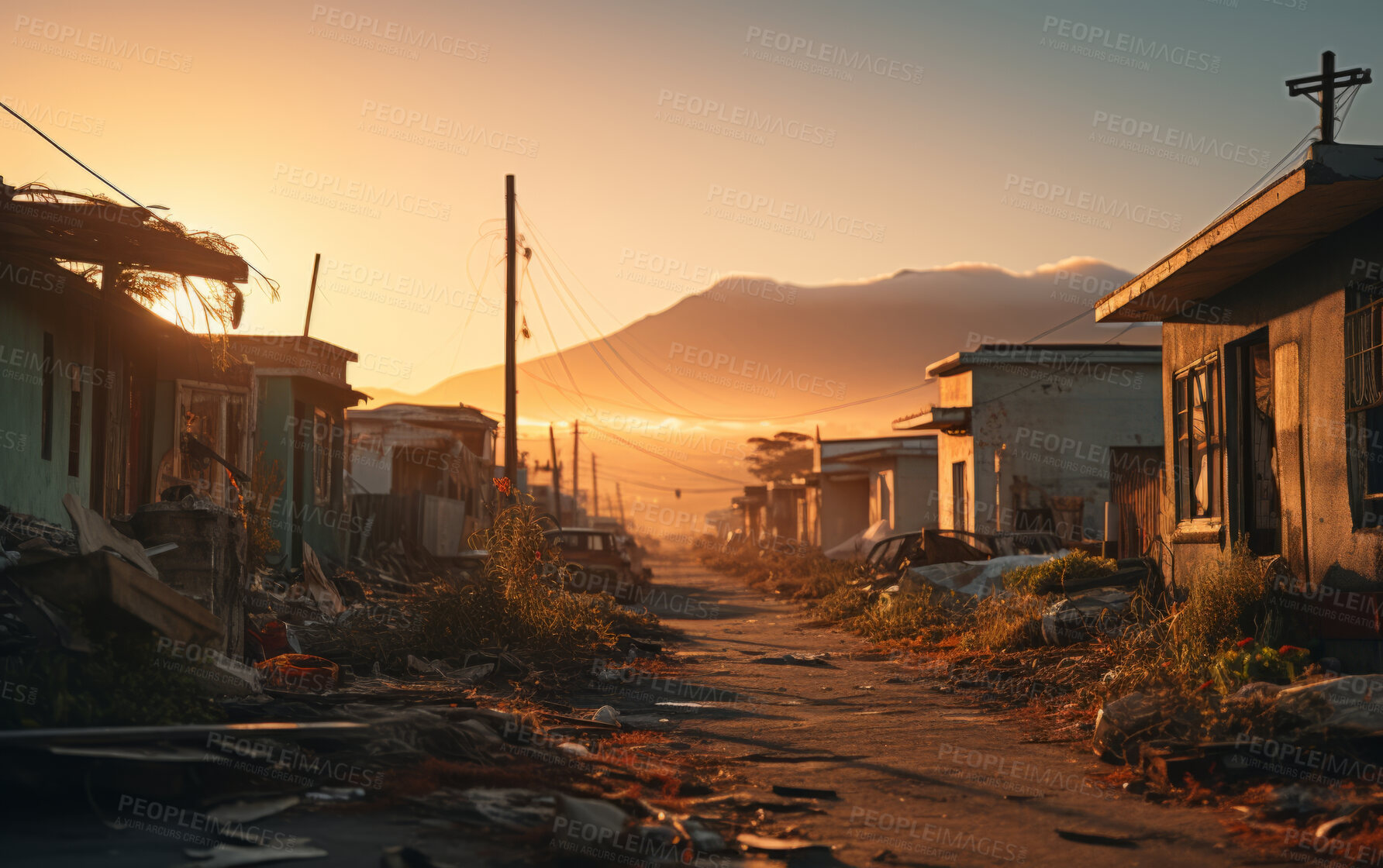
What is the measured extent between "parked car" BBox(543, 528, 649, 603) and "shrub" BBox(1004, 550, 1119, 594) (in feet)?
31.1

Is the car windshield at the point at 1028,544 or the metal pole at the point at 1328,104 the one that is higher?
the metal pole at the point at 1328,104

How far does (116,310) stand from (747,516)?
60369 millimetres

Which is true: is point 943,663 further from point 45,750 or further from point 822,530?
point 822,530

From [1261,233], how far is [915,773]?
17.0 ft

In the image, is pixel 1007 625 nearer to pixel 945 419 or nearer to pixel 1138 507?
pixel 1138 507

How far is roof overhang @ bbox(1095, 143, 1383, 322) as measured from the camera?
7445 mm

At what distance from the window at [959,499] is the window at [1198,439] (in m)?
11.6

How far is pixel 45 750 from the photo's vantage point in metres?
5.40

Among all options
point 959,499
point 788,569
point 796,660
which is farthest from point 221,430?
point 788,569

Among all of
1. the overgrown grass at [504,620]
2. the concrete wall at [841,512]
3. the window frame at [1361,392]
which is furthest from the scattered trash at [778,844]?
the concrete wall at [841,512]

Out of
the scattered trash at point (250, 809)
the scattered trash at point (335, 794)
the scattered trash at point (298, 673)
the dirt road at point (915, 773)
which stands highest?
the scattered trash at point (298, 673)

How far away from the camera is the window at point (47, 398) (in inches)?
428

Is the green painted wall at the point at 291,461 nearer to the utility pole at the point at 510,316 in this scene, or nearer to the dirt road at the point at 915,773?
the utility pole at the point at 510,316

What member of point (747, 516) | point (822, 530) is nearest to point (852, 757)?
point (822, 530)
